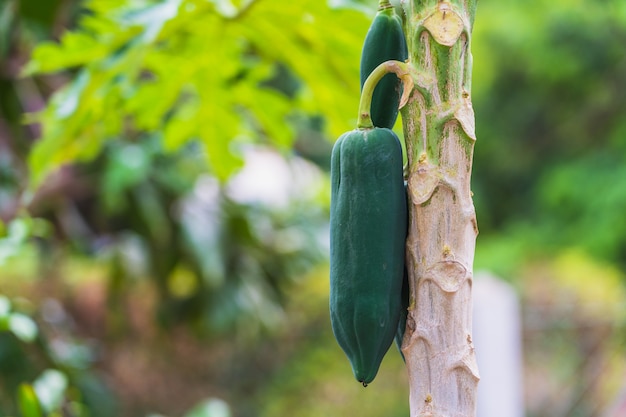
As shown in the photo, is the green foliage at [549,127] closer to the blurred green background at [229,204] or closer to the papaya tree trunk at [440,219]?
the blurred green background at [229,204]

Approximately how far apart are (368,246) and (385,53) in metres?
0.25

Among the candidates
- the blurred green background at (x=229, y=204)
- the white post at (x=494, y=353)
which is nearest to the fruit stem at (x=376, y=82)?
the blurred green background at (x=229, y=204)

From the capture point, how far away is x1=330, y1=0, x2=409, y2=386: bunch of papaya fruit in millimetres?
848

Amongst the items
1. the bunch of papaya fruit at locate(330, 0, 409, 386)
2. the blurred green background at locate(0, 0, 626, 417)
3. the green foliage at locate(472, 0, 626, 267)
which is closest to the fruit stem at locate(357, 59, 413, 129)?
the bunch of papaya fruit at locate(330, 0, 409, 386)

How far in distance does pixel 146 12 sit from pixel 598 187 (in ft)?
31.4

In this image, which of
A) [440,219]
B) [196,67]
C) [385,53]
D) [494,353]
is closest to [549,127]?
[494,353]

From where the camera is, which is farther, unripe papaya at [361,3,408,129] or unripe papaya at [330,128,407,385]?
unripe papaya at [361,3,408,129]

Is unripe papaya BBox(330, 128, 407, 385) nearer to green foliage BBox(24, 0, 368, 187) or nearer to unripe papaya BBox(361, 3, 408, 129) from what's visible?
unripe papaya BBox(361, 3, 408, 129)

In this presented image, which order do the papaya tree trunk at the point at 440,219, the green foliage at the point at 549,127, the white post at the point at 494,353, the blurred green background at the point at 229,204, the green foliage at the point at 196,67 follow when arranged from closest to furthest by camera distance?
the papaya tree trunk at the point at 440,219, the green foliage at the point at 196,67, the blurred green background at the point at 229,204, the white post at the point at 494,353, the green foliage at the point at 549,127

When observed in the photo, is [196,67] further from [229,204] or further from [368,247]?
[229,204]

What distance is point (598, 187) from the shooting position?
1023cm

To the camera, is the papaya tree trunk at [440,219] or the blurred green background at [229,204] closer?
the papaya tree trunk at [440,219]

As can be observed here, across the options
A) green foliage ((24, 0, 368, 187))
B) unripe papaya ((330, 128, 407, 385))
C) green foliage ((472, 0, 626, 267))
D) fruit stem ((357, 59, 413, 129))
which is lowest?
unripe papaya ((330, 128, 407, 385))

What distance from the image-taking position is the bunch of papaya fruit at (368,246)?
848 mm
